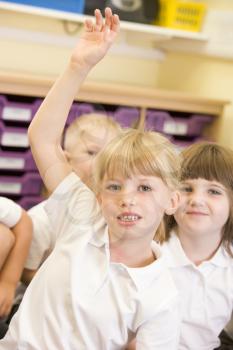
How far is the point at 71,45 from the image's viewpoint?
7.95 ft

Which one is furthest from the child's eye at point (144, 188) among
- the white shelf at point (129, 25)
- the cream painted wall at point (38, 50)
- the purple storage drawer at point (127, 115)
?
the cream painted wall at point (38, 50)

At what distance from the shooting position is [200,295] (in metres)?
1.12

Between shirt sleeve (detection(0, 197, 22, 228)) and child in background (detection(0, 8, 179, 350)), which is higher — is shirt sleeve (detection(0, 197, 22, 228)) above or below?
below

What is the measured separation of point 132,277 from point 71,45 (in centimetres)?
170

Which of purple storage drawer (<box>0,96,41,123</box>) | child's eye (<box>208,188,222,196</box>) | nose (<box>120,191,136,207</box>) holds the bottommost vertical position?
purple storage drawer (<box>0,96,41,123</box>)

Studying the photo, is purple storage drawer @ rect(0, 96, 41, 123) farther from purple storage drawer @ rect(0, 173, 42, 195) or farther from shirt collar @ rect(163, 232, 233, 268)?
shirt collar @ rect(163, 232, 233, 268)

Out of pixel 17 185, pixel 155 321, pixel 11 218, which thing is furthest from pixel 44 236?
pixel 17 185

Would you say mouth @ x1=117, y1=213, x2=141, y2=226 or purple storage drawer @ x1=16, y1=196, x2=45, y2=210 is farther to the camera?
purple storage drawer @ x1=16, y1=196, x2=45, y2=210

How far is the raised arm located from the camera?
921 millimetres

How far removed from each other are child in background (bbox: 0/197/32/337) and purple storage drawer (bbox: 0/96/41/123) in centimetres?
81

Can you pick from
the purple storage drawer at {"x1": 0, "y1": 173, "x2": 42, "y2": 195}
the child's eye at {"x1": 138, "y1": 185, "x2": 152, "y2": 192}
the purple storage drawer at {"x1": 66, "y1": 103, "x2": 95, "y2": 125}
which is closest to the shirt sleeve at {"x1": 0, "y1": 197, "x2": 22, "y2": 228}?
the child's eye at {"x1": 138, "y1": 185, "x2": 152, "y2": 192}

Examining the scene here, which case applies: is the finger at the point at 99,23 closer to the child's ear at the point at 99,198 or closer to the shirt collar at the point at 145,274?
the child's ear at the point at 99,198

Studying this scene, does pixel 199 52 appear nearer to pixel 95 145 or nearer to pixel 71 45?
pixel 71 45

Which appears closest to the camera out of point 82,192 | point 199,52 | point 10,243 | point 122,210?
point 122,210
